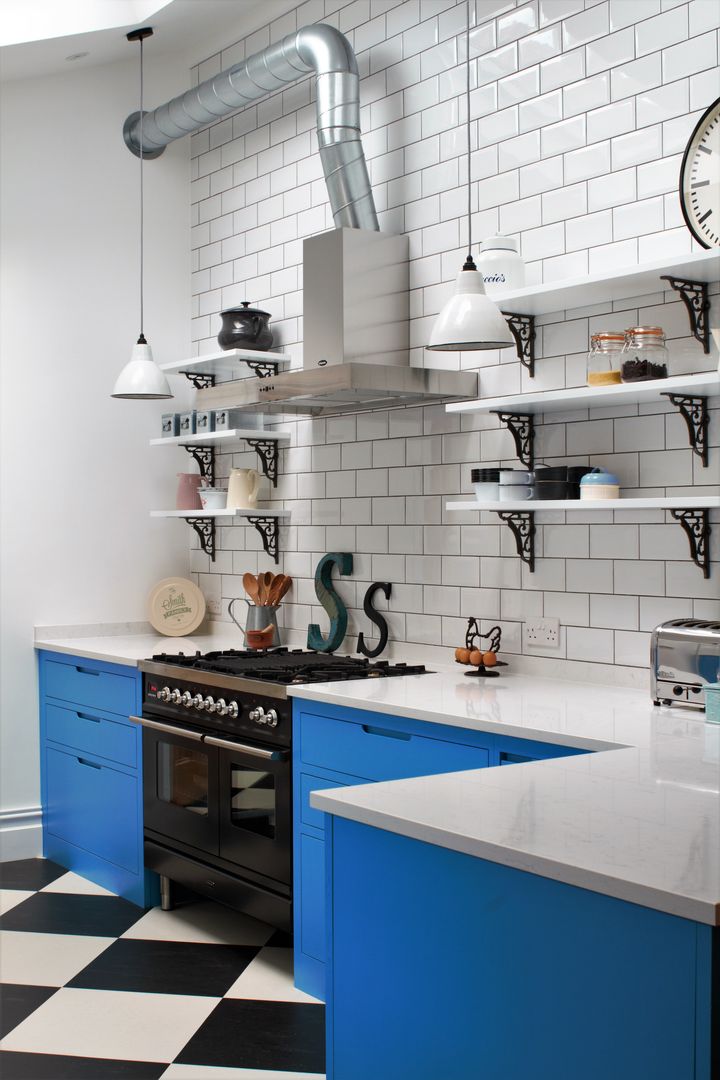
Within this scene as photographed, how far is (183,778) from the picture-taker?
3.98 meters

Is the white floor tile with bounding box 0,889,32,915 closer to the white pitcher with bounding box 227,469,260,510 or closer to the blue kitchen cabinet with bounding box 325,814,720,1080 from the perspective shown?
the white pitcher with bounding box 227,469,260,510

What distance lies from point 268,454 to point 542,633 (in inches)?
67.2

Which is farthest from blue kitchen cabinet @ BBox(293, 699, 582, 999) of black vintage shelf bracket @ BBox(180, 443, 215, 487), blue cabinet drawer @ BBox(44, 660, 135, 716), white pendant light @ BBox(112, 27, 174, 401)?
black vintage shelf bracket @ BBox(180, 443, 215, 487)

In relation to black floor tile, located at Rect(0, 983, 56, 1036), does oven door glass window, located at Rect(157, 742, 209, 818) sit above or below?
above

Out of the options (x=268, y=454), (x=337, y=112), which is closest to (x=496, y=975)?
(x=337, y=112)

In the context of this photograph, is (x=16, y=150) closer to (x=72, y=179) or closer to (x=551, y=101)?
(x=72, y=179)

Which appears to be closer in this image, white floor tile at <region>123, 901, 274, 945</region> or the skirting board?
white floor tile at <region>123, 901, 274, 945</region>

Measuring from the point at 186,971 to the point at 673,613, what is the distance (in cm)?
190

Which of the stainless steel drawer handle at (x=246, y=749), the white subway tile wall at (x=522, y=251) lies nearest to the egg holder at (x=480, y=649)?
the white subway tile wall at (x=522, y=251)

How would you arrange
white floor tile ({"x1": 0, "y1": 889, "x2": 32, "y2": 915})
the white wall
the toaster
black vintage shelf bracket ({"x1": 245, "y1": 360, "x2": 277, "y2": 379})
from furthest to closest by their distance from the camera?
the white wall → black vintage shelf bracket ({"x1": 245, "y1": 360, "x2": 277, "y2": 379}) → white floor tile ({"x1": 0, "y1": 889, "x2": 32, "y2": 915}) → the toaster

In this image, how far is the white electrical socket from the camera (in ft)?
11.6

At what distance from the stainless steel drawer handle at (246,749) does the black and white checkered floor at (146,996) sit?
0.69 metres

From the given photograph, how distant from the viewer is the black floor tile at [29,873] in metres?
4.49

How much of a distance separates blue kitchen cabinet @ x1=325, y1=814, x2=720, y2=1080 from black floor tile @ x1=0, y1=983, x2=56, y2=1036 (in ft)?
5.69
